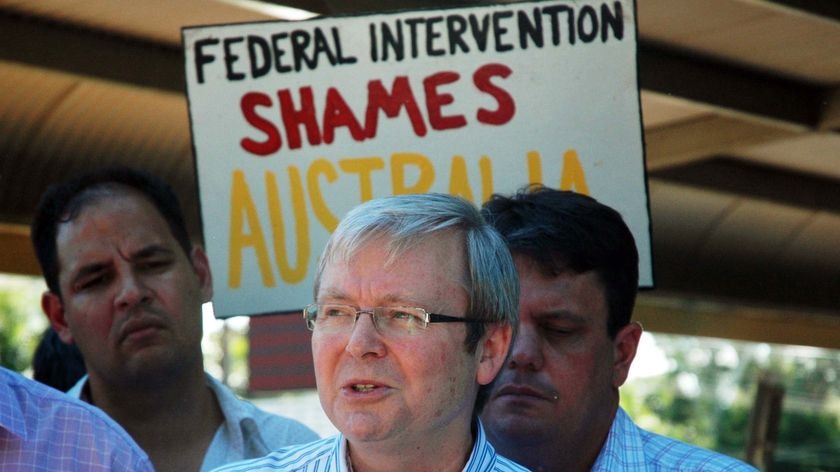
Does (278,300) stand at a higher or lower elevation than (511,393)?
higher

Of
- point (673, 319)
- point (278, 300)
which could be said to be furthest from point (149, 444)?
point (673, 319)

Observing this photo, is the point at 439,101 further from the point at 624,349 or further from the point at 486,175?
the point at 624,349

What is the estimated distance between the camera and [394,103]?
362cm

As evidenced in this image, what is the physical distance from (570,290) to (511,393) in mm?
258

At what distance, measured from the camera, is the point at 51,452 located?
8.30 feet

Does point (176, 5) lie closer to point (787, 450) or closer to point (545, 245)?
point (545, 245)

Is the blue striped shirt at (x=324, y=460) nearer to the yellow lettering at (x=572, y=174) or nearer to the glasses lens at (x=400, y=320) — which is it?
the glasses lens at (x=400, y=320)

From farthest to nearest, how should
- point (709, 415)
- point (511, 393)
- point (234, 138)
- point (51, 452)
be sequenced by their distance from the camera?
1. point (709, 415)
2. point (234, 138)
3. point (511, 393)
4. point (51, 452)

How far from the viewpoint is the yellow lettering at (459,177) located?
3.60m

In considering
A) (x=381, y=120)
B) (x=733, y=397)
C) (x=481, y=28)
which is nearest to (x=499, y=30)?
(x=481, y=28)

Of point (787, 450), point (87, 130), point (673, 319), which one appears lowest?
point (787, 450)

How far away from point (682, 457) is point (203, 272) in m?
1.36

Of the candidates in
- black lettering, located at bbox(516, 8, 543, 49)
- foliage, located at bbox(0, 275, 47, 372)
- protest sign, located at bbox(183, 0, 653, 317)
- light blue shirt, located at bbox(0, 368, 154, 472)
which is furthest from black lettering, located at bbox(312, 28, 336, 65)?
foliage, located at bbox(0, 275, 47, 372)

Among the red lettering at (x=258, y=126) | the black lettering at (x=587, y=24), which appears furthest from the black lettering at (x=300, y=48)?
the black lettering at (x=587, y=24)
